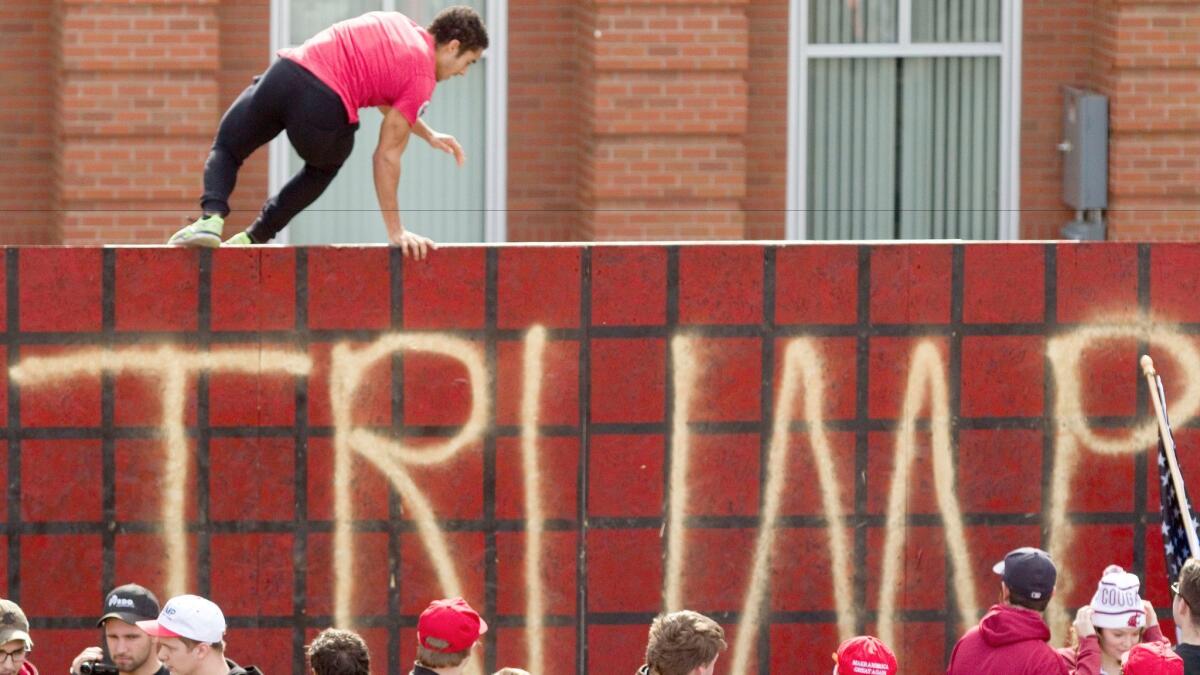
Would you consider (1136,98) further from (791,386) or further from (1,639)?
(1,639)

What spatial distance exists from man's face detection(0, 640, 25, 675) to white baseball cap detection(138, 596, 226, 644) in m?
0.51

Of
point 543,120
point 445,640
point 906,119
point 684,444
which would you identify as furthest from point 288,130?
point 906,119

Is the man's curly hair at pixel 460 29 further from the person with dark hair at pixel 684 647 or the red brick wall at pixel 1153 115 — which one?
the red brick wall at pixel 1153 115

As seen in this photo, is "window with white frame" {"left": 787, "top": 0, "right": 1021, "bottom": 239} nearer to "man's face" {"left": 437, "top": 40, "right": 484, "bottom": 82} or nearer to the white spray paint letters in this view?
the white spray paint letters

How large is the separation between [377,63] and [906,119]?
6.15 m

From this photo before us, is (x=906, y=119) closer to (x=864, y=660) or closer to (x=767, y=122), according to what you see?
(x=767, y=122)

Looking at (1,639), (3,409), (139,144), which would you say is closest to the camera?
(1,639)

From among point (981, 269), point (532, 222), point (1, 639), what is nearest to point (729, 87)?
point (532, 222)

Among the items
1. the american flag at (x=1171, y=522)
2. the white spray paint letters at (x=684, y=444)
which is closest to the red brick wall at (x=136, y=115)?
the white spray paint letters at (x=684, y=444)

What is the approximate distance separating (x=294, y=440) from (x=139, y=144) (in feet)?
14.9

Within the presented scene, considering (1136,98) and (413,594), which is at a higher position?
(1136,98)

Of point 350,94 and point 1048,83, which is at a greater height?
point 1048,83

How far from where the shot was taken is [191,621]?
22.9ft

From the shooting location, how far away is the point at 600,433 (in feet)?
29.1
